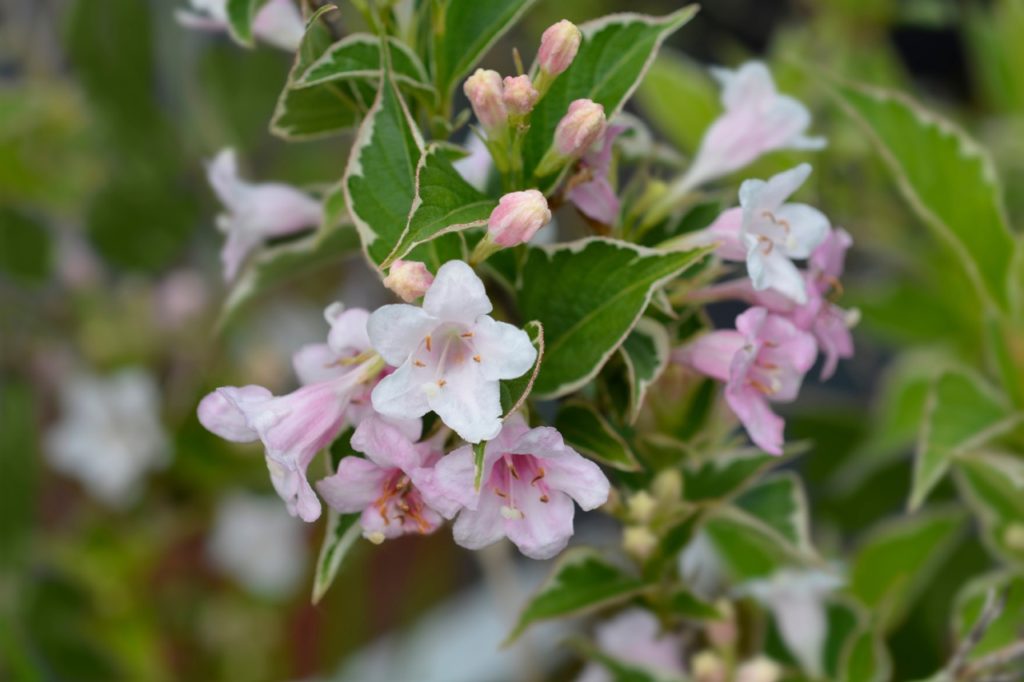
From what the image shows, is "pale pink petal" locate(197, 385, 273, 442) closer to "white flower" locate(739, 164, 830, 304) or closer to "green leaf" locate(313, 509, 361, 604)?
"green leaf" locate(313, 509, 361, 604)

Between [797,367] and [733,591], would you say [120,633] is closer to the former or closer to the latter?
[733,591]

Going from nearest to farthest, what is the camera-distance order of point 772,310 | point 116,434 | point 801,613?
point 772,310, point 801,613, point 116,434

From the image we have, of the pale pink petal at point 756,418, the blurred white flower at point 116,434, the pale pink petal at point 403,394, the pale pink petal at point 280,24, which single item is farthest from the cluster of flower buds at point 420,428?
the blurred white flower at point 116,434

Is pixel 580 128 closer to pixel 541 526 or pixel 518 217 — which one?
pixel 518 217

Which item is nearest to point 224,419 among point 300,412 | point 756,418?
point 300,412

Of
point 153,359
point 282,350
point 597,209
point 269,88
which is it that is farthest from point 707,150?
point 282,350

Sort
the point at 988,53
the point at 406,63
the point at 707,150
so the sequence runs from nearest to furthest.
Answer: the point at 406,63 < the point at 707,150 < the point at 988,53

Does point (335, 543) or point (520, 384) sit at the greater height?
point (520, 384)
